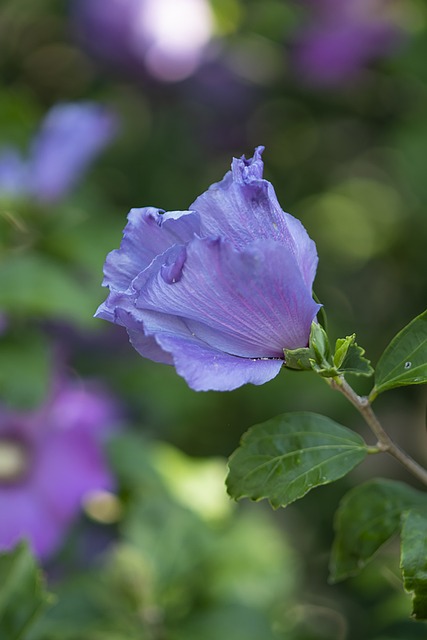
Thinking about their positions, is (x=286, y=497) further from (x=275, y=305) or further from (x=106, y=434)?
(x=106, y=434)

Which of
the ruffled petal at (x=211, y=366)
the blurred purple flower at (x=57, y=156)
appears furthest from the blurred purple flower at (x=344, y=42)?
the ruffled petal at (x=211, y=366)

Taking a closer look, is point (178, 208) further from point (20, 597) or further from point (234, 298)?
Answer: point (234, 298)

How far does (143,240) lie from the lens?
1.98ft

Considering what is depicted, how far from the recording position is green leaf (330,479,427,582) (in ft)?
2.40

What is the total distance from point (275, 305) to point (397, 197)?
160 centimetres

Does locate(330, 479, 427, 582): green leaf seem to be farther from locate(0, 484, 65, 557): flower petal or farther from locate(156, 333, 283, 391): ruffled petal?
locate(0, 484, 65, 557): flower petal

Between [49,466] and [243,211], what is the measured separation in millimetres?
686

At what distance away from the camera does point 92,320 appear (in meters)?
1.18

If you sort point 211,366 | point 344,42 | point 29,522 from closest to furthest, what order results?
1. point 211,366
2. point 29,522
3. point 344,42

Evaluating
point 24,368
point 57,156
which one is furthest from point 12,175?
point 24,368

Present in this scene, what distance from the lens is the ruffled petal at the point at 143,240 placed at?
0.59 metres

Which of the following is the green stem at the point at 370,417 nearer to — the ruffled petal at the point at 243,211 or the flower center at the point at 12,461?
the ruffled petal at the point at 243,211

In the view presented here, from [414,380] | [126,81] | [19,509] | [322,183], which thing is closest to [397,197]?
[322,183]

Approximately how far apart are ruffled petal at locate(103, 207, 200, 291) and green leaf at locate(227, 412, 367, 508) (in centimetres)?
15
